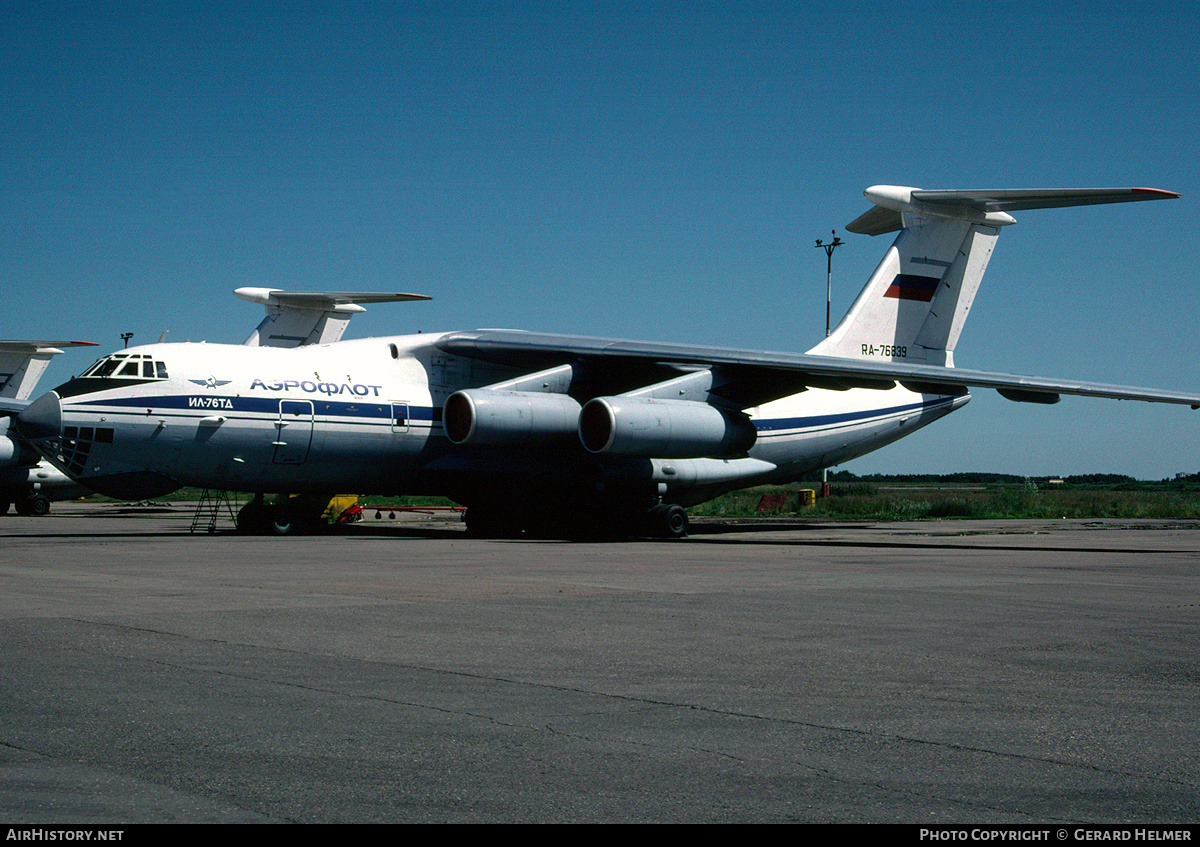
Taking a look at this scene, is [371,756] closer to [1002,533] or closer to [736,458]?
[736,458]

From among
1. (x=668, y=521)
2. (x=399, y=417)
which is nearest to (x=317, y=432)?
(x=399, y=417)

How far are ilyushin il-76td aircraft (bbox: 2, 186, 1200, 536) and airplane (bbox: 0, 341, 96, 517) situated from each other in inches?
437

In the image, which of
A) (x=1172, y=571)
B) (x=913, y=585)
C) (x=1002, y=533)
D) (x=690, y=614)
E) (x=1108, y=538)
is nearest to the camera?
(x=690, y=614)

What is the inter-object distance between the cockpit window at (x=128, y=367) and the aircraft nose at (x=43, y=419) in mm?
753

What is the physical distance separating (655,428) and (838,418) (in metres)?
6.27

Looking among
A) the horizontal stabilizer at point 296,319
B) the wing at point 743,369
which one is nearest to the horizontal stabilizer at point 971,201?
the wing at point 743,369

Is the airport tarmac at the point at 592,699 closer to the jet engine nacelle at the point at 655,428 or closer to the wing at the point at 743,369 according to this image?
the jet engine nacelle at the point at 655,428

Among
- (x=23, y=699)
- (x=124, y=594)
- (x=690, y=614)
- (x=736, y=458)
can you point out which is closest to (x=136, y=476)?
(x=124, y=594)

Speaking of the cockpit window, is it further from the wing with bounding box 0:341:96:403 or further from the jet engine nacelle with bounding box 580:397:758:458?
the wing with bounding box 0:341:96:403

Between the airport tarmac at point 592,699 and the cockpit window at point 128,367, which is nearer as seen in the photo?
the airport tarmac at point 592,699

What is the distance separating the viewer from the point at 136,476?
57.2 ft

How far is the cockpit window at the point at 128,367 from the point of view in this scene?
17344mm

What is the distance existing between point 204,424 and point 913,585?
37.0 ft

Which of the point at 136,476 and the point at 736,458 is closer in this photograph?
the point at 136,476
